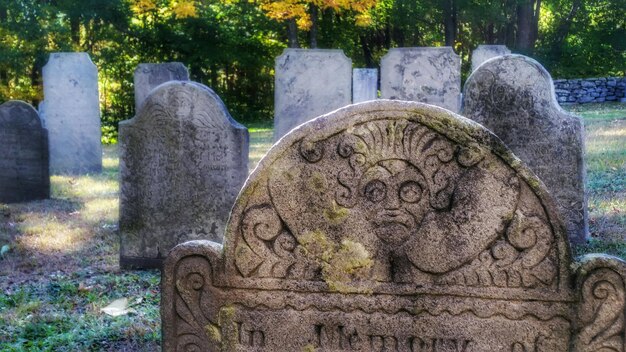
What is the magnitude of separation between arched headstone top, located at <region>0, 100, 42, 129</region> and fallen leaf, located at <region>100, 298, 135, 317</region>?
226 inches

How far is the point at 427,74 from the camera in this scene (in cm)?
1232

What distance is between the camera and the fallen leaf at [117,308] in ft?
19.8

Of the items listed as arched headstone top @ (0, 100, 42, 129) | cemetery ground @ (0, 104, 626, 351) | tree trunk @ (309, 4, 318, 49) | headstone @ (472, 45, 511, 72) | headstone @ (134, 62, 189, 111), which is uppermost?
tree trunk @ (309, 4, 318, 49)

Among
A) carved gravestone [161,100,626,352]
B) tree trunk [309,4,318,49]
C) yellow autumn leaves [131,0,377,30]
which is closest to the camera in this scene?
→ carved gravestone [161,100,626,352]

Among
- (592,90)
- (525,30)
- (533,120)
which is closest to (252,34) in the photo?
(525,30)

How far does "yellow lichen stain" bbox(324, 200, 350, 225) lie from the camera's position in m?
3.15

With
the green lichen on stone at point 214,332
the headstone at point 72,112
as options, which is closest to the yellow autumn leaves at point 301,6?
the headstone at point 72,112

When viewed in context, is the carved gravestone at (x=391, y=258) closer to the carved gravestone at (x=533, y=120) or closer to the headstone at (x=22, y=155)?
the carved gravestone at (x=533, y=120)

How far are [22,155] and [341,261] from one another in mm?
9236


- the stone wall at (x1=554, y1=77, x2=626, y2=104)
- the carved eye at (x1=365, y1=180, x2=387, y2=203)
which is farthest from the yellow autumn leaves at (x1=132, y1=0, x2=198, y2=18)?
the carved eye at (x1=365, y1=180, x2=387, y2=203)

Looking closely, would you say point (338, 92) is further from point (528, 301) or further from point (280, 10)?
point (280, 10)

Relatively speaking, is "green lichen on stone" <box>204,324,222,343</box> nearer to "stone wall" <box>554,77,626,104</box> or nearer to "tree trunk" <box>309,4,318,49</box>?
"tree trunk" <box>309,4,318,49</box>

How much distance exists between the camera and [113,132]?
2698cm

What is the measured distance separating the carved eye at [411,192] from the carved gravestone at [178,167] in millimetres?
3972
